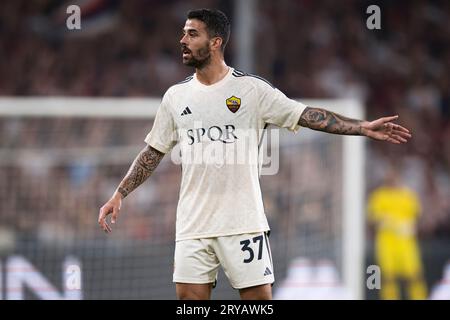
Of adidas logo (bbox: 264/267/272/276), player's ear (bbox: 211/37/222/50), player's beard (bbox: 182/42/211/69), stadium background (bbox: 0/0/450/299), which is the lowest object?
adidas logo (bbox: 264/267/272/276)

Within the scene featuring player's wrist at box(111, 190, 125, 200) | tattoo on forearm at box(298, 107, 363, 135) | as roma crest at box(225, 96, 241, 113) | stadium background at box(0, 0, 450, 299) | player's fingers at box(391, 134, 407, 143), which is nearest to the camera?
player's fingers at box(391, 134, 407, 143)

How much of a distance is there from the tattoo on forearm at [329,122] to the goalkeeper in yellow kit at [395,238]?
7.11 metres

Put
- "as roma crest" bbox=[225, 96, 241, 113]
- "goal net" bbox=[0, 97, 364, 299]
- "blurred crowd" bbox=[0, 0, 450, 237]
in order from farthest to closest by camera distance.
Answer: "blurred crowd" bbox=[0, 0, 450, 237], "goal net" bbox=[0, 97, 364, 299], "as roma crest" bbox=[225, 96, 241, 113]

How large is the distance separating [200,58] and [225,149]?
54 centimetres

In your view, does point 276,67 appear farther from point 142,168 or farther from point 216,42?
point 216,42

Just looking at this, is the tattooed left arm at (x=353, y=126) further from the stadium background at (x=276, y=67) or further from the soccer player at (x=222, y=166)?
the stadium background at (x=276, y=67)

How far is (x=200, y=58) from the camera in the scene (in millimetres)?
6391

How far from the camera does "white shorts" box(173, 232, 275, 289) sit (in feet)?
20.5

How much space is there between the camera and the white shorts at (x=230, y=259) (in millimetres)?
6262

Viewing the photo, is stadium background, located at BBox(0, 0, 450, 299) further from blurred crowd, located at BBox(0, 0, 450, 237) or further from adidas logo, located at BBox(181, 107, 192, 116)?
adidas logo, located at BBox(181, 107, 192, 116)

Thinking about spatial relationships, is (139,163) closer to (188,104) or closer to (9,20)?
(188,104)

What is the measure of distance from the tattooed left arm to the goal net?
4.02m

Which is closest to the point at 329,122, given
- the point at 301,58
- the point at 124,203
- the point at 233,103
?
the point at 233,103

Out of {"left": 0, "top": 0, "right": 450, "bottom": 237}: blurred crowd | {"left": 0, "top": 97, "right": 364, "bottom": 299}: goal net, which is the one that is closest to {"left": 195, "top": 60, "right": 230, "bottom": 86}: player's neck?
{"left": 0, "top": 97, "right": 364, "bottom": 299}: goal net
